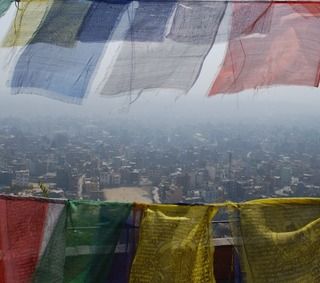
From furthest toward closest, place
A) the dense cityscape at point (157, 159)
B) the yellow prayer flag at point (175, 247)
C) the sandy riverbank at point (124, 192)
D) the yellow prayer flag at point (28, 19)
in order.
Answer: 1. the dense cityscape at point (157, 159)
2. the sandy riverbank at point (124, 192)
3. the yellow prayer flag at point (28, 19)
4. the yellow prayer flag at point (175, 247)

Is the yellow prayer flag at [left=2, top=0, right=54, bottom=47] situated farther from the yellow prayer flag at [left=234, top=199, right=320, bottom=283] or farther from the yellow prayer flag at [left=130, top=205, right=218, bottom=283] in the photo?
the yellow prayer flag at [left=234, top=199, right=320, bottom=283]

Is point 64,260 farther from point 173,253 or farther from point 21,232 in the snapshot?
point 173,253

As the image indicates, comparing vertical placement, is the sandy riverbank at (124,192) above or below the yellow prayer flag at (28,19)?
below

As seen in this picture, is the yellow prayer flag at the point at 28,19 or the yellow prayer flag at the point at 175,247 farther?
the yellow prayer flag at the point at 28,19

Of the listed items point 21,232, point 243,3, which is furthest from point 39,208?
point 243,3

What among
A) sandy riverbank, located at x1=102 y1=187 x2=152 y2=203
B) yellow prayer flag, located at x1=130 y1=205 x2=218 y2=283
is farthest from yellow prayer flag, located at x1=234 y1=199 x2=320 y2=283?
sandy riverbank, located at x1=102 y1=187 x2=152 y2=203

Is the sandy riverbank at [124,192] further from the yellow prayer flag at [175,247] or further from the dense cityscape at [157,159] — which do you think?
the yellow prayer flag at [175,247]

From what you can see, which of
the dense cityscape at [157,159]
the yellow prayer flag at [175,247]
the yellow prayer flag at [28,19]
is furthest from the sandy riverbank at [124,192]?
the yellow prayer flag at [28,19]
